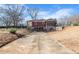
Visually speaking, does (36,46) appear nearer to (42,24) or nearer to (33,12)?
(42,24)

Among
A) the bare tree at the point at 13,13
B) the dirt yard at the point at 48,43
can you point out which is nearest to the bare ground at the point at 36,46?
the dirt yard at the point at 48,43

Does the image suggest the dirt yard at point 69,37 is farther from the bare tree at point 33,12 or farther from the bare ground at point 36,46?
the bare tree at point 33,12

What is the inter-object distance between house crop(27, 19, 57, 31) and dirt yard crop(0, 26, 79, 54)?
0.06 meters

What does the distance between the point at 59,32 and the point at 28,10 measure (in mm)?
440

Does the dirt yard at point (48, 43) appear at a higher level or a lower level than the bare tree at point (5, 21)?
lower

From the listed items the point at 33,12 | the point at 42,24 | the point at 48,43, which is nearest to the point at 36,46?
the point at 48,43

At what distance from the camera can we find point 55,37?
3387 mm

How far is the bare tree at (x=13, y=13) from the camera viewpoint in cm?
335

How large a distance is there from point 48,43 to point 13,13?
20.9 inches

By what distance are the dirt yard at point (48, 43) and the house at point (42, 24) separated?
0.06 metres

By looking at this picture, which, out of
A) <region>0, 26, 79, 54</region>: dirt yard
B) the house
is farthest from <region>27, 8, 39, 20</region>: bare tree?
<region>0, 26, 79, 54</region>: dirt yard
